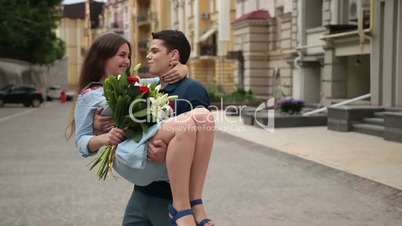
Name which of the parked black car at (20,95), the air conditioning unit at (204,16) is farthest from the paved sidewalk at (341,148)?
the air conditioning unit at (204,16)

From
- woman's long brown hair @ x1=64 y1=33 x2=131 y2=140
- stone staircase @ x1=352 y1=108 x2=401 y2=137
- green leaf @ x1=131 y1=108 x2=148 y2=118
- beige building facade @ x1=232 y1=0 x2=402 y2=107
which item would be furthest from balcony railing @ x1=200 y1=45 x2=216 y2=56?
green leaf @ x1=131 y1=108 x2=148 y2=118

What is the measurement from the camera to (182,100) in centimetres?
282

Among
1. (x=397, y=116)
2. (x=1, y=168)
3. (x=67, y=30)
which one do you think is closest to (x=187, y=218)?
(x=1, y=168)

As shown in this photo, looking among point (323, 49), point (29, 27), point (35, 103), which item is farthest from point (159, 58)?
point (35, 103)

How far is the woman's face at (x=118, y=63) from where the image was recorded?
120 inches

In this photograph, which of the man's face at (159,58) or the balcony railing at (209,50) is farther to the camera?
the balcony railing at (209,50)

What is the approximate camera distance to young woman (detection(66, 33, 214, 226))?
2545 millimetres

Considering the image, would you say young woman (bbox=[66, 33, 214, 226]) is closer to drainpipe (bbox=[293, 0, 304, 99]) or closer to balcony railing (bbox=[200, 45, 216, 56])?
drainpipe (bbox=[293, 0, 304, 99])

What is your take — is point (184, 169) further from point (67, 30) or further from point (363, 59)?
point (67, 30)

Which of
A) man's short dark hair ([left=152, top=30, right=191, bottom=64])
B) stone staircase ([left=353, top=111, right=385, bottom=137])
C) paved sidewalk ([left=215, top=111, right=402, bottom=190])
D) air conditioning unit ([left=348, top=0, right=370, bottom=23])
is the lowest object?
paved sidewalk ([left=215, top=111, right=402, bottom=190])

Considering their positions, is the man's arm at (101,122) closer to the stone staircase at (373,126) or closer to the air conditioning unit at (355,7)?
the stone staircase at (373,126)

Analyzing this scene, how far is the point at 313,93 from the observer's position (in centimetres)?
2544

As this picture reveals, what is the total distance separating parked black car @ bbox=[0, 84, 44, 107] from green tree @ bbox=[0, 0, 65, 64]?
9.73 ft

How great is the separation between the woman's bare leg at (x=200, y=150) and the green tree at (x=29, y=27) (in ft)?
85.0
